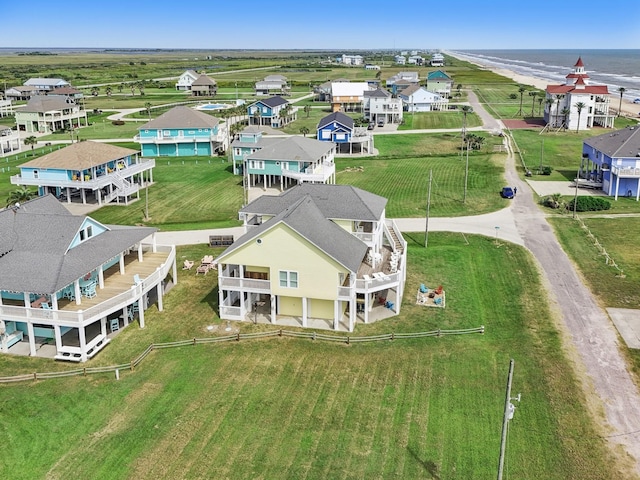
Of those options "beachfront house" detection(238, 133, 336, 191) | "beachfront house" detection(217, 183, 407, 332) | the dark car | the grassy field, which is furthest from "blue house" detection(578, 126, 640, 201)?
"beachfront house" detection(217, 183, 407, 332)

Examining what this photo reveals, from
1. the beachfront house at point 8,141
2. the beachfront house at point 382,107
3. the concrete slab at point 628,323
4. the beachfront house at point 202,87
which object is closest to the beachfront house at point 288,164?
the concrete slab at point 628,323

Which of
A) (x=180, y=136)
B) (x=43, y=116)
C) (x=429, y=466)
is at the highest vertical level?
(x=43, y=116)

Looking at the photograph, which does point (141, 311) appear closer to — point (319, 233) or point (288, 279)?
point (288, 279)

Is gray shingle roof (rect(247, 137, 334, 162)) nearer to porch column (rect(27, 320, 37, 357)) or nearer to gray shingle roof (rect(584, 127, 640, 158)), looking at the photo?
gray shingle roof (rect(584, 127, 640, 158))

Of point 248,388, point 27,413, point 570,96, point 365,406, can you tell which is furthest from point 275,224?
point 570,96

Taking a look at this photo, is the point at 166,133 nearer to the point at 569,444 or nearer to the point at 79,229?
the point at 79,229

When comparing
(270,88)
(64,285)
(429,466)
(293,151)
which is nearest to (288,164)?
(293,151)
